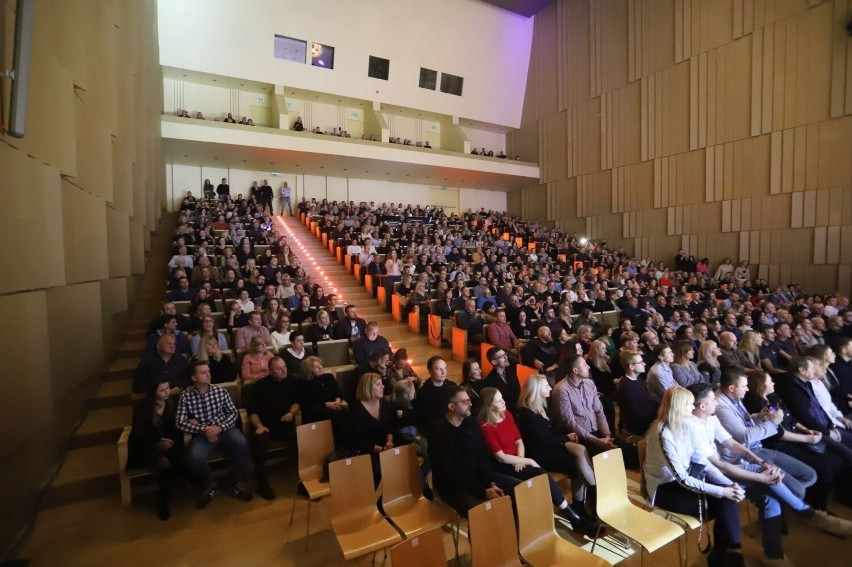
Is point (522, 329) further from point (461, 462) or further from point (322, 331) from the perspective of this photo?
point (461, 462)

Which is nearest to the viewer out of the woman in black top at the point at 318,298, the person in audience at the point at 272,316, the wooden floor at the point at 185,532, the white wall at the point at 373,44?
the wooden floor at the point at 185,532

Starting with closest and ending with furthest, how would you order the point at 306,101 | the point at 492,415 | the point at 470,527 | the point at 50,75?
1. the point at 470,527
2. the point at 492,415
3. the point at 50,75
4. the point at 306,101

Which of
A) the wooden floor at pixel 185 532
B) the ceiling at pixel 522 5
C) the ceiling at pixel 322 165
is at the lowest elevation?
the wooden floor at pixel 185 532

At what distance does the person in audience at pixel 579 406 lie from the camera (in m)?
3.14

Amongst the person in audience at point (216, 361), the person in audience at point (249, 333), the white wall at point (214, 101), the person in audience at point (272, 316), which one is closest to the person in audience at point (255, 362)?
the person in audience at point (216, 361)

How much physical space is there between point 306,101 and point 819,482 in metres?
15.2

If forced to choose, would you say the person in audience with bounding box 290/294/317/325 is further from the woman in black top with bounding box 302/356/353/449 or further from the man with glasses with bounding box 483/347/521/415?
the man with glasses with bounding box 483/347/521/415

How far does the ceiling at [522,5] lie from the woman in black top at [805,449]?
1560 centimetres

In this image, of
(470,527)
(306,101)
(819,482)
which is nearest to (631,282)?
(819,482)

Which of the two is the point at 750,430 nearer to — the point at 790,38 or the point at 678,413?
the point at 678,413

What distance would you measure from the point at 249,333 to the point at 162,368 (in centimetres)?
108

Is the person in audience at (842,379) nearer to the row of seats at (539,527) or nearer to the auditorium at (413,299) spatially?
the auditorium at (413,299)

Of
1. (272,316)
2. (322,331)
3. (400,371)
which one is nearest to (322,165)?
(272,316)

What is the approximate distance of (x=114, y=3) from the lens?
5.03 metres
